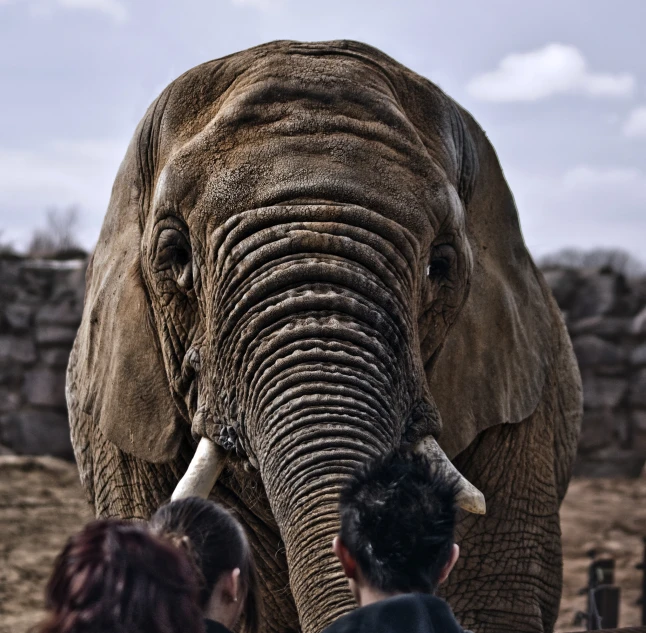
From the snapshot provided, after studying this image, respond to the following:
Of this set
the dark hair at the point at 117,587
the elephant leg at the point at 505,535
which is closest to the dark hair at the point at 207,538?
the dark hair at the point at 117,587

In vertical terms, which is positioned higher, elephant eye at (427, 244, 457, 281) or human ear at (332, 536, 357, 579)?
elephant eye at (427, 244, 457, 281)

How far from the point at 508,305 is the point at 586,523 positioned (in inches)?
239

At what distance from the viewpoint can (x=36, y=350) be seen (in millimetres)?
11945

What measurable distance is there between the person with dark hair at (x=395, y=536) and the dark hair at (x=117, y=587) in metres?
0.32

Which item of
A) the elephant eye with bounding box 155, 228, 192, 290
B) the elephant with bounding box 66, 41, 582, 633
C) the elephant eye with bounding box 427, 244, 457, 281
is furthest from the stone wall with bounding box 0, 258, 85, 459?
the elephant eye with bounding box 427, 244, 457, 281

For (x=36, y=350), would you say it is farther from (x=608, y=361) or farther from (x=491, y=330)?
(x=491, y=330)

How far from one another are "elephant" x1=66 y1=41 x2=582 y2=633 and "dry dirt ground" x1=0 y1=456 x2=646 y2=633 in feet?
9.53

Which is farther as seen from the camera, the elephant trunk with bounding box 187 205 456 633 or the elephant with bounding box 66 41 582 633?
the elephant with bounding box 66 41 582 633

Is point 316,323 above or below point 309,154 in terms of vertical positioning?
below

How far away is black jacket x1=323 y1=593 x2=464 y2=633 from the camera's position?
68.4 inches

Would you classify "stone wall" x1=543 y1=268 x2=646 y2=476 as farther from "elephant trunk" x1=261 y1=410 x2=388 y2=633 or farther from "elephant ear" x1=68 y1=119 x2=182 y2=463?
"elephant trunk" x1=261 y1=410 x2=388 y2=633

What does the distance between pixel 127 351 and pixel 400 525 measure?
1.96 metres

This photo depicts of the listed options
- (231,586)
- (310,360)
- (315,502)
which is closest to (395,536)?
(231,586)

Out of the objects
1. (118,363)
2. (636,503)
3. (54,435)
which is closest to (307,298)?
(118,363)
